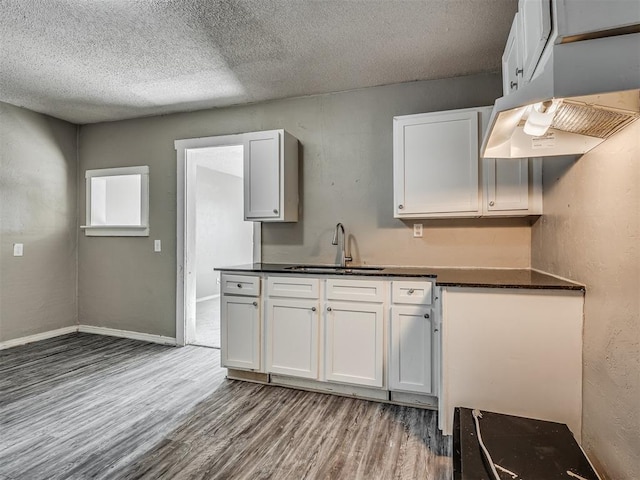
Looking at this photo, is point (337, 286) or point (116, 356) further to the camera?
point (116, 356)

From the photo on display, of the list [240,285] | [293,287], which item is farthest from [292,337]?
[240,285]

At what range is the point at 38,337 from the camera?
12.9 feet

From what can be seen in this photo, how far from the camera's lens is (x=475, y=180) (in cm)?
256

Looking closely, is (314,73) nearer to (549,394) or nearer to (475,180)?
(475,180)

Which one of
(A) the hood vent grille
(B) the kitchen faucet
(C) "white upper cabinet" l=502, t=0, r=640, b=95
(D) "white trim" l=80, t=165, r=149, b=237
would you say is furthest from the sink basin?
(D) "white trim" l=80, t=165, r=149, b=237

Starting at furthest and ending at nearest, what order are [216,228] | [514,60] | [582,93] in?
[216,228] < [514,60] < [582,93]

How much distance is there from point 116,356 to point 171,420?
1.58 metres

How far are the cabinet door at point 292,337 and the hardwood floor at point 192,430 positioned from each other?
0.63ft

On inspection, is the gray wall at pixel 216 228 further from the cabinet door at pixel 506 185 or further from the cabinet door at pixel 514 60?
the cabinet door at pixel 514 60

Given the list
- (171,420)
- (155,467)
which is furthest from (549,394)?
(171,420)

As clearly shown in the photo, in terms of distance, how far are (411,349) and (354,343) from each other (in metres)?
0.39

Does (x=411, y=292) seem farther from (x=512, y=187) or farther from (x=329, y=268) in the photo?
(x=512, y=187)

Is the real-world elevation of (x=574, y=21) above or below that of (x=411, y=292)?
above

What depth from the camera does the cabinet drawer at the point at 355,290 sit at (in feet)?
8.11
